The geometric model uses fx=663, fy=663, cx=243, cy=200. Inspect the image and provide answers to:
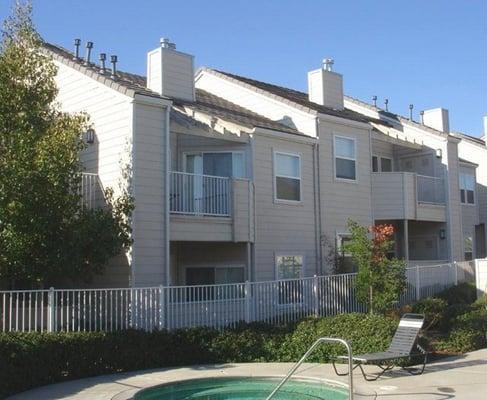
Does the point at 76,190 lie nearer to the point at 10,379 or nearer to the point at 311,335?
the point at 10,379

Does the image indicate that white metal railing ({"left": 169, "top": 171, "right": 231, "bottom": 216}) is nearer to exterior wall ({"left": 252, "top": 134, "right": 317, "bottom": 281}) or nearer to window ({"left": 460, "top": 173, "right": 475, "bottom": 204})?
exterior wall ({"left": 252, "top": 134, "right": 317, "bottom": 281})

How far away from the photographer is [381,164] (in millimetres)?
25859

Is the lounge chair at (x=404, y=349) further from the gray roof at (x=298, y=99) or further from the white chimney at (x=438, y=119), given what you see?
the white chimney at (x=438, y=119)

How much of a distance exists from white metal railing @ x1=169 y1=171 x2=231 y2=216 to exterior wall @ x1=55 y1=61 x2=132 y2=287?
4.81 ft

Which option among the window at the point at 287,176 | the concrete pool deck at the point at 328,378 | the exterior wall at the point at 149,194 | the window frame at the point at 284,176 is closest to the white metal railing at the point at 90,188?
the exterior wall at the point at 149,194

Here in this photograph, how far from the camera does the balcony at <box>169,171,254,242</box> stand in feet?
55.2

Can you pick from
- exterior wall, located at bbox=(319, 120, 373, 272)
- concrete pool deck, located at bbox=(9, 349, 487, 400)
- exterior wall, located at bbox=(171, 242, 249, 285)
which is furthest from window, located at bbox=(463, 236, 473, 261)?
concrete pool deck, located at bbox=(9, 349, 487, 400)

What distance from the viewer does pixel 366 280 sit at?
15.7 meters

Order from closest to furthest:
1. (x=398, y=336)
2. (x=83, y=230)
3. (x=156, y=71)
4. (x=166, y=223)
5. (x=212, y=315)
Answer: (x=398, y=336), (x=83, y=230), (x=212, y=315), (x=166, y=223), (x=156, y=71)

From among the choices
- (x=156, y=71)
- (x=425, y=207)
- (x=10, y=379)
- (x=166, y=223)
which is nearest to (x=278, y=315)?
(x=166, y=223)

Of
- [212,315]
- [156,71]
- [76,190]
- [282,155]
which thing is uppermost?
[156,71]

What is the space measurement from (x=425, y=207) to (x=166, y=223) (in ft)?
38.3

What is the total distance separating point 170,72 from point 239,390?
1117cm

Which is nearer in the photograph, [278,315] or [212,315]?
[212,315]
